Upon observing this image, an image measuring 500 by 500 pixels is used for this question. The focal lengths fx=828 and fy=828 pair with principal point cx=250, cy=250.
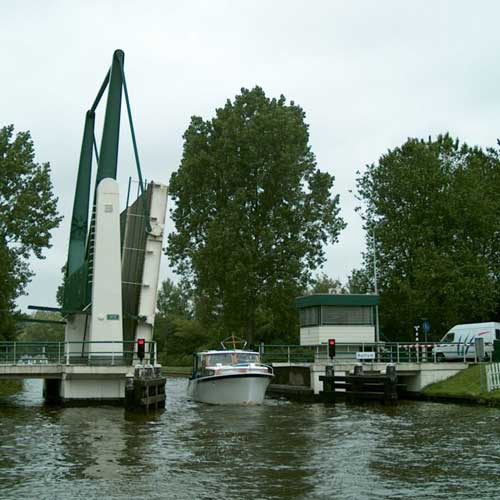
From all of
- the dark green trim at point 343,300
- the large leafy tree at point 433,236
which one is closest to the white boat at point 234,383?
the dark green trim at point 343,300

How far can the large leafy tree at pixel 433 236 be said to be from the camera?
5025 cm

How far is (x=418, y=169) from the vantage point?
174ft

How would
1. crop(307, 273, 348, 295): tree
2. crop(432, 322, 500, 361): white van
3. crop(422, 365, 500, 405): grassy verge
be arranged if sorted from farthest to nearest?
crop(307, 273, 348, 295): tree < crop(432, 322, 500, 361): white van < crop(422, 365, 500, 405): grassy verge

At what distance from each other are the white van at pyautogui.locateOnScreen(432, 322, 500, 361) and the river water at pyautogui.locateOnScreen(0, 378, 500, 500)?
501 inches

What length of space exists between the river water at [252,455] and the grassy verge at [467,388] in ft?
4.63

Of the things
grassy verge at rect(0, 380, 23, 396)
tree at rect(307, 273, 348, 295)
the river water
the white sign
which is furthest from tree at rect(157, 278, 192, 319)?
the river water

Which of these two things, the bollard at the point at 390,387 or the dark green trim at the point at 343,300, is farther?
the dark green trim at the point at 343,300

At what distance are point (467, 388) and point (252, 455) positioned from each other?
17891 mm

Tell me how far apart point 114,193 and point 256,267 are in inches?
640

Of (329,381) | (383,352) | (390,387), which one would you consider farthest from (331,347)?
(390,387)

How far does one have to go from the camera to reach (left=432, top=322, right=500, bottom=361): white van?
4353cm

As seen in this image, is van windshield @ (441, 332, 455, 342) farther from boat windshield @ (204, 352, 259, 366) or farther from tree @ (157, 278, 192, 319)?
tree @ (157, 278, 192, 319)

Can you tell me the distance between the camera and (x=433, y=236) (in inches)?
2057

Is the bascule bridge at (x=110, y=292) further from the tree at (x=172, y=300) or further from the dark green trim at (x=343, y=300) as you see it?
the tree at (x=172, y=300)
